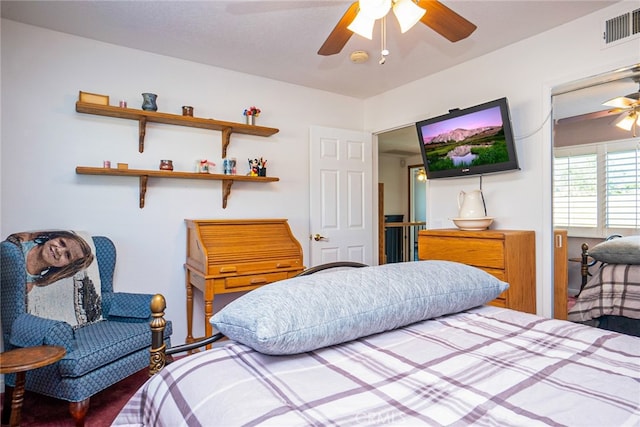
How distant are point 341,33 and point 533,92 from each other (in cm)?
170

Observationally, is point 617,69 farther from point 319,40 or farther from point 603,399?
point 603,399

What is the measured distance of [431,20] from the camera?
68.9 inches

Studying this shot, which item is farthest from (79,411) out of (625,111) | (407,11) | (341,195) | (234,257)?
(625,111)

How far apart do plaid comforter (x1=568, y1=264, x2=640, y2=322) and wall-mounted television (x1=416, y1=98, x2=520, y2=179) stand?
93cm

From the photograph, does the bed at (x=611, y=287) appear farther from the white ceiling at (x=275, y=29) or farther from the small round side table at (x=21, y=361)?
the small round side table at (x=21, y=361)

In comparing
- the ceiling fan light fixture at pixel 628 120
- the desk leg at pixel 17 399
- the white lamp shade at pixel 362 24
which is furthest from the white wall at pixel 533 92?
the desk leg at pixel 17 399

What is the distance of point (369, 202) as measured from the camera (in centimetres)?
407

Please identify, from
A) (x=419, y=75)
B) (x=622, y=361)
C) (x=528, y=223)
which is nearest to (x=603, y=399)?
(x=622, y=361)

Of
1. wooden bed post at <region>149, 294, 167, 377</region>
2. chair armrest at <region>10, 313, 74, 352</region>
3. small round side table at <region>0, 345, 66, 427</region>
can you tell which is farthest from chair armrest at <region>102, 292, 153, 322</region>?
wooden bed post at <region>149, 294, 167, 377</region>

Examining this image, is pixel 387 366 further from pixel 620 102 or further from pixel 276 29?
pixel 620 102

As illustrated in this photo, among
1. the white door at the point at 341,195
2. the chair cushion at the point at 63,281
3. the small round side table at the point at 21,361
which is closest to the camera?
the small round side table at the point at 21,361

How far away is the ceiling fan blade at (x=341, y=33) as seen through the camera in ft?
5.67

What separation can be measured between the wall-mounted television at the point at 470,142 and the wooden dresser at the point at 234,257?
1.49m

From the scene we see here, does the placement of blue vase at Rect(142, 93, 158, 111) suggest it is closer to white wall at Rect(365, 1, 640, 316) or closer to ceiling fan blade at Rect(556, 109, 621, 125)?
white wall at Rect(365, 1, 640, 316)
